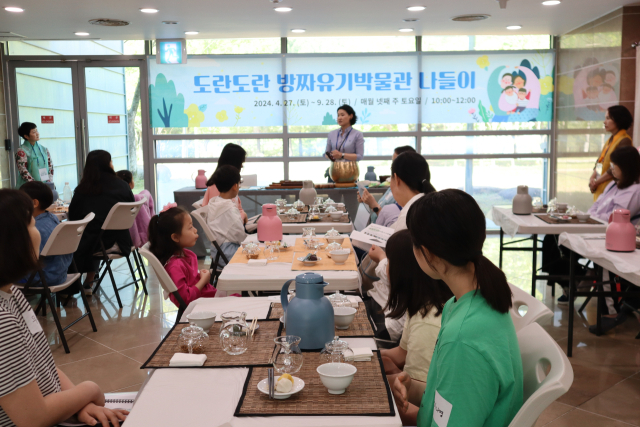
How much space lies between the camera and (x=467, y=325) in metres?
1.24

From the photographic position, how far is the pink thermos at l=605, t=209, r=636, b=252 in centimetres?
306

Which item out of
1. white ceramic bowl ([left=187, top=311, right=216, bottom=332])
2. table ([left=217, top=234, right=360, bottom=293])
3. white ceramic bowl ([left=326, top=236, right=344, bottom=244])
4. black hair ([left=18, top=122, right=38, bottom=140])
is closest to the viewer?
white ceramic bowl ([left=187, top=311, right=216, bottom=332])

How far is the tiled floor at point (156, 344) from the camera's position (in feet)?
9.06

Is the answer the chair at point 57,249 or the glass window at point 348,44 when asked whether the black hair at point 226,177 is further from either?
the glass window at point 348,44

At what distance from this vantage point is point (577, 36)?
694cm

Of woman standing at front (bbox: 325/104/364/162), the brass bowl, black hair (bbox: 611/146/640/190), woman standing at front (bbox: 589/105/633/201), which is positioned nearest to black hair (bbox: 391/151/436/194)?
black hair (bbox: 611/146/640/190)

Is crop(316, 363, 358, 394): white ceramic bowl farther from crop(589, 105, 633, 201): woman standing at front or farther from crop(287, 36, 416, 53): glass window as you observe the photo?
crop(287, 36, 416, 53): glass window

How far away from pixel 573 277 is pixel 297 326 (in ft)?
7.88

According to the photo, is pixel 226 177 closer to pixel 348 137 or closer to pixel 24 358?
pixel 24 358

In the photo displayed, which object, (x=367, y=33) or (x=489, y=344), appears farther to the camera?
(x=367, y=33)

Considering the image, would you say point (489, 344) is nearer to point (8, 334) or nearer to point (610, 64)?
point (8, 334)

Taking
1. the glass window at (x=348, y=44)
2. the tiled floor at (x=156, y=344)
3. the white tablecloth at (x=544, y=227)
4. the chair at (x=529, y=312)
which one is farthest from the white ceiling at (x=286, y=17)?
the chair at (x=529, y=312)

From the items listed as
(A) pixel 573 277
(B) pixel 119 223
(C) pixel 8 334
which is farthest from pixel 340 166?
(C) pixel 8 334

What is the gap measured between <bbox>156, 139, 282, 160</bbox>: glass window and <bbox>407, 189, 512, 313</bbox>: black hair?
6.72 meters
